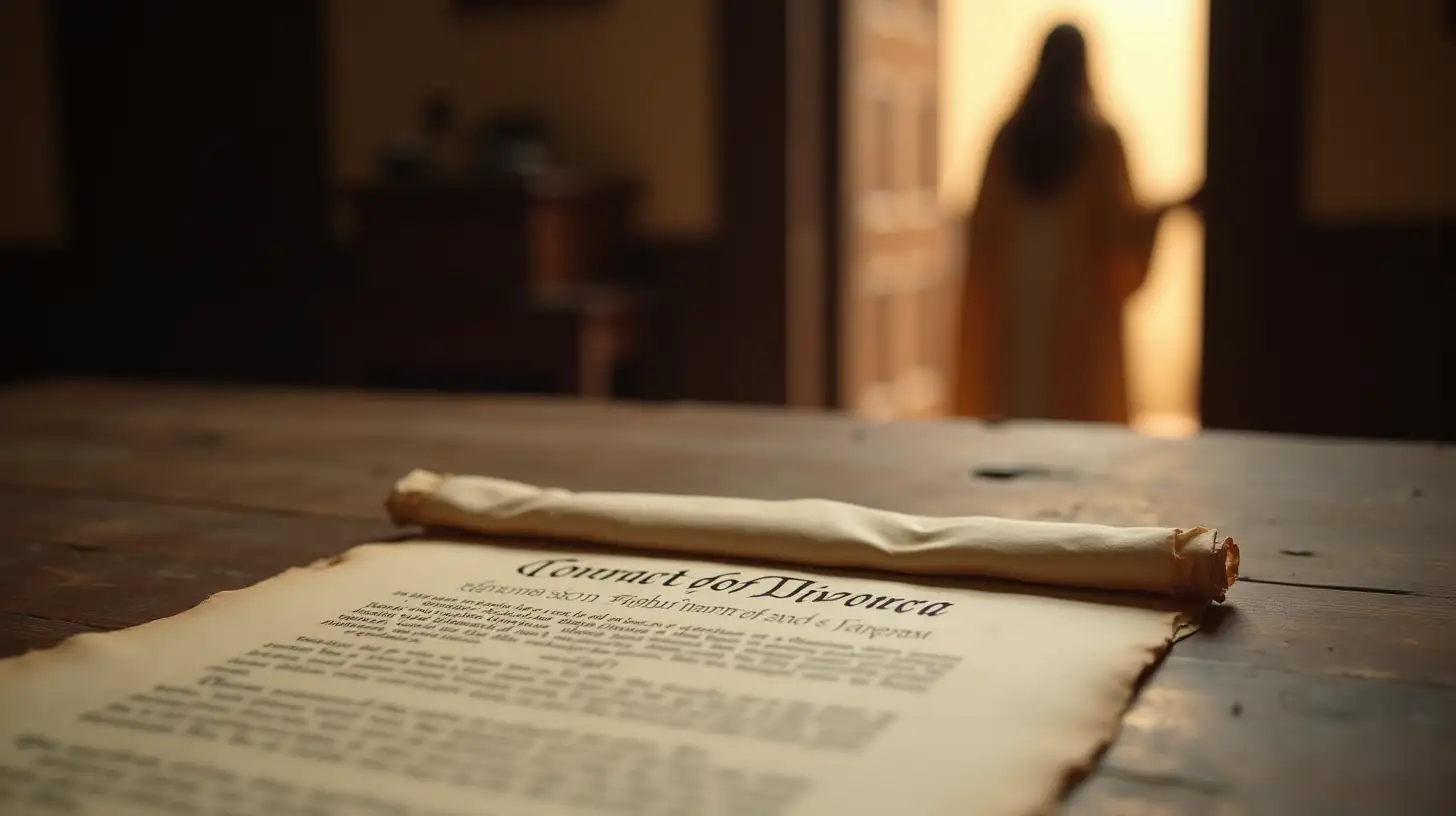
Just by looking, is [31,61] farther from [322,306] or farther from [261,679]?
[261,679]

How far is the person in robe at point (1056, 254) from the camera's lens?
341cm

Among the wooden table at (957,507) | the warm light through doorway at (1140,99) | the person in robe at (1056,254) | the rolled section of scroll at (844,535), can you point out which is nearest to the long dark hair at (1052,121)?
the person in robe at (1056,254)

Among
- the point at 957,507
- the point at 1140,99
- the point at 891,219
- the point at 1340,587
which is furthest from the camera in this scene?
the point at 1140,99

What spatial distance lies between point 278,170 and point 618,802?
4324 mm

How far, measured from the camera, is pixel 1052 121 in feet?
11.2

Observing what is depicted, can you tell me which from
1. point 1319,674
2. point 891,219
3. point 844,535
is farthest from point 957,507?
point 891,219

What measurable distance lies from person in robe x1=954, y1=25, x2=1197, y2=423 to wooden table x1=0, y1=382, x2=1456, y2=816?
2.01m

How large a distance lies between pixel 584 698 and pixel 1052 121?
300 centimetres

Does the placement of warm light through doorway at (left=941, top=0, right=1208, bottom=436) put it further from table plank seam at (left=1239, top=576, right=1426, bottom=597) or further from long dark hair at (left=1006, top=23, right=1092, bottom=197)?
table plank seam at (left=1239, top=576, right=1426, bottom=597)

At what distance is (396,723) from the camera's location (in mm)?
605

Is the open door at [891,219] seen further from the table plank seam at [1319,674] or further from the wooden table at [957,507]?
the table plank seam at [1319,674]

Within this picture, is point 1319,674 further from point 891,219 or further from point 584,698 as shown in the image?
point 891,219

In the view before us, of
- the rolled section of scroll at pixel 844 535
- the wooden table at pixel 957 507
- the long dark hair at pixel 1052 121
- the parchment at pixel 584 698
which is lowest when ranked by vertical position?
the wooden table at pixel 957 507

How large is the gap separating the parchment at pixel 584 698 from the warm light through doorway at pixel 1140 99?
5.81 m
